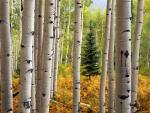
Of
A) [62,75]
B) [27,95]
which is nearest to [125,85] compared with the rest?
[27,95]

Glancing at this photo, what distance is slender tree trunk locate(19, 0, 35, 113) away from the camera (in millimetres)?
4727

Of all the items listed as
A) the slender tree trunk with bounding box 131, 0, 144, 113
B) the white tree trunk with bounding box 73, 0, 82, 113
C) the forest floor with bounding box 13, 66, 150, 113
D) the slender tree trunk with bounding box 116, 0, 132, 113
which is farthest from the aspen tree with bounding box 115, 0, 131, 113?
the forest floor with bounding box 13, 66, 150, 113

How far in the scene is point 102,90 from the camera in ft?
32.5

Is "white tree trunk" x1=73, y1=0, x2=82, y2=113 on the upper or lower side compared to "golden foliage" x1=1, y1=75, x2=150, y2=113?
upper

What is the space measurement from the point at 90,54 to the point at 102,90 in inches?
381

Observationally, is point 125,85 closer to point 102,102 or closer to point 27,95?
point 27,95

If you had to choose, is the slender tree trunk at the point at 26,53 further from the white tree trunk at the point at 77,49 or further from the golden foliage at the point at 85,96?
the golden foliage at the point at 85,96

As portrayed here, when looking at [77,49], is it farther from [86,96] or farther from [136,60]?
[86,96]

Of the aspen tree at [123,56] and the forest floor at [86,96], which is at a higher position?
the aspen tree at [123,56]

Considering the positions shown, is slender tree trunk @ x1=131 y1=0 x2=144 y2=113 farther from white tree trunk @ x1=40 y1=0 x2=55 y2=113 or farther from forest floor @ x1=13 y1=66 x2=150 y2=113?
forest floor @ x1=13 y1=66 x2=150 y2=113

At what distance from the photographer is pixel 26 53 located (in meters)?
4.83

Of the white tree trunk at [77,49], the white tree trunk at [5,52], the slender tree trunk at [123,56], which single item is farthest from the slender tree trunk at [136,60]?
the slender tree trunk at [123,56]

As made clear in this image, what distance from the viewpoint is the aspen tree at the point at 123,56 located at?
3.90m

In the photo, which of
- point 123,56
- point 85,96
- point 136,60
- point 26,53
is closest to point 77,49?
point 136,60
